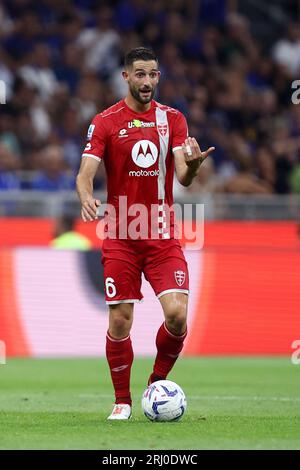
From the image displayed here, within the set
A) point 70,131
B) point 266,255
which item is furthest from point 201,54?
point 266,255

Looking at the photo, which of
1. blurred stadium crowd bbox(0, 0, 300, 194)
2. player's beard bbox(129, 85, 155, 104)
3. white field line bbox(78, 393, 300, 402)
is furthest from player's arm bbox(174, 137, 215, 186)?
blurred stadium crowd bbox(0, 0, 300, 194)

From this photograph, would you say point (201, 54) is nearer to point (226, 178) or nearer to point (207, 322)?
point (226, 178)

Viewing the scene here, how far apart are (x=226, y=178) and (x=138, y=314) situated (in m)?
5.64

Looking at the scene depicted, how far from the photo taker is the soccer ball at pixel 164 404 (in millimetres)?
8516

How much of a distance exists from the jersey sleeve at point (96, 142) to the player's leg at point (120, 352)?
109 centimetres

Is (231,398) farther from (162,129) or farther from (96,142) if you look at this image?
(96,142)

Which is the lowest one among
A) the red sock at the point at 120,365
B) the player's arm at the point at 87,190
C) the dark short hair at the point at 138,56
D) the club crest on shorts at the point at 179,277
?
the red sock at the point at 120,365

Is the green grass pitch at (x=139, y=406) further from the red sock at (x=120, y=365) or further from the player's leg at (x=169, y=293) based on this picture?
the player's leg at (x=169, y=293)

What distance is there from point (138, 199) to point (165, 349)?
113 cm

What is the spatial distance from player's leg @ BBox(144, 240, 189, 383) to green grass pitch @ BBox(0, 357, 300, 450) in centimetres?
48

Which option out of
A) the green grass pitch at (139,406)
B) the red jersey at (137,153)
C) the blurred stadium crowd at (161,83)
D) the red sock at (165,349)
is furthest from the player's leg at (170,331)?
the blurred stadium crowd at (161,83)

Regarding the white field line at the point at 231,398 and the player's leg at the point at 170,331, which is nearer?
the player's leg at the point at 170,331

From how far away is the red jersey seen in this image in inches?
350

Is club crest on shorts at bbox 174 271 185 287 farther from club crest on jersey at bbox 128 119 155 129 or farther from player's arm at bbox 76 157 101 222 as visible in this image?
club crest on jersey at bbox 128 119 155 129
